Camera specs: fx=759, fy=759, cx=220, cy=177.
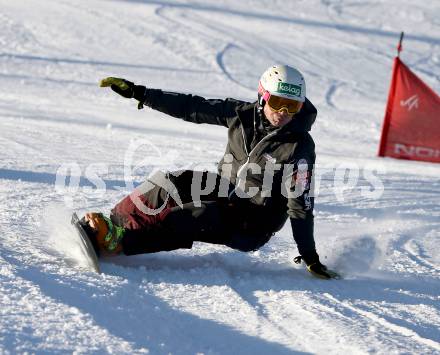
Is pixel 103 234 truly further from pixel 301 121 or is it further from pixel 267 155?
pixel 301 121

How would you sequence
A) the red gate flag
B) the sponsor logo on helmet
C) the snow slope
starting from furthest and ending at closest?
the red gate flag → the sponsor logo on helmet → the snow slope

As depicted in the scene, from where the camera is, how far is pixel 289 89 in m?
4.61

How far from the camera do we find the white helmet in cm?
462

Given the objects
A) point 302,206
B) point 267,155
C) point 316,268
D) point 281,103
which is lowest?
point 316,268

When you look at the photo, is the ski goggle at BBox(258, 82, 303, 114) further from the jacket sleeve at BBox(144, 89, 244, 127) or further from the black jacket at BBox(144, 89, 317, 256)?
the jacket sleeve at BBox(144, 89, 244, 127)

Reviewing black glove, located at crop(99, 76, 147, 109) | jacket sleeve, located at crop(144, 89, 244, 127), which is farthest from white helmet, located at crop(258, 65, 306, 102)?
black glove, located at crop(99, 76, 147, 109)

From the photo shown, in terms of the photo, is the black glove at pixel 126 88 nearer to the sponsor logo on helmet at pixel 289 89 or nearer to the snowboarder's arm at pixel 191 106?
the snowboarder's arm at pixel 191 106

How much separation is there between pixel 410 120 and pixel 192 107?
18.7 ft

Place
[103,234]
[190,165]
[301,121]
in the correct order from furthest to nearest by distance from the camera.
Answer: [190,165] < [301,121] < [103,234]

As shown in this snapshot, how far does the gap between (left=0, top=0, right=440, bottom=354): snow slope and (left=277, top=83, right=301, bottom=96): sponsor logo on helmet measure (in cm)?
110

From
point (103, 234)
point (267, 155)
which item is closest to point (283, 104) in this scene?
point (267, 155)

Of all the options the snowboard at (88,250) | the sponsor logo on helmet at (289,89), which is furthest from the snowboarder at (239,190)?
the snowboard at (88,250)

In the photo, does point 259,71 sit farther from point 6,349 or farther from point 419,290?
point 6,349

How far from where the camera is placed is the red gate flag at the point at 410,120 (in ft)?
32.1
